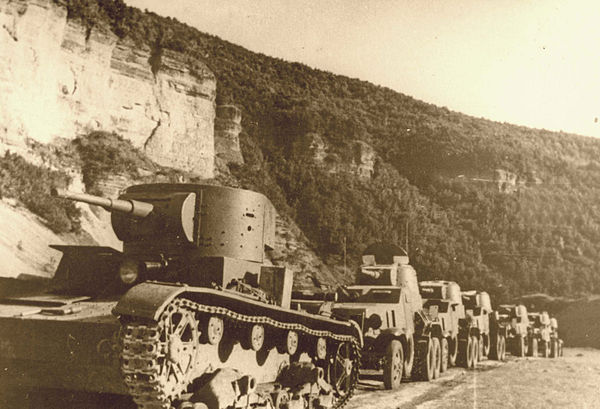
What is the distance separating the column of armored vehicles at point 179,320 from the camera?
6.38 m

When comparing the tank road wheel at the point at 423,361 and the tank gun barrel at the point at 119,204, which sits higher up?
the tank gun barrel at the point at 119,204

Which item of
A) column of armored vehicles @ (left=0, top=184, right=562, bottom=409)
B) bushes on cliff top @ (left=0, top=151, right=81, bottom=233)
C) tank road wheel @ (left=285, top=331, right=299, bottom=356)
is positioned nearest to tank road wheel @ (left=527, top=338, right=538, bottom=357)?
column of armored vehicles @ (left=0, top=184, right=562, bottom=409)

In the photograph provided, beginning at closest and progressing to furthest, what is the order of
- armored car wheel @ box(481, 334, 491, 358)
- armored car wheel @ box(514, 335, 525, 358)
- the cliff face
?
armored car wheel @ box(481, 334, 491, 358) → armored car wheel @ box(514, 335, 525, 358) → the cliff face

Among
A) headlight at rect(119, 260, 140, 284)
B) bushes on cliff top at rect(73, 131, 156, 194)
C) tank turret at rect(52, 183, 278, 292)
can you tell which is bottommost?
headlight at rect(119, 260, 140, 284)

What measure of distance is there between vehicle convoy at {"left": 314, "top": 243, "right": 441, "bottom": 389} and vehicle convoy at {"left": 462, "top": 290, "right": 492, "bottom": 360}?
12.5 ft

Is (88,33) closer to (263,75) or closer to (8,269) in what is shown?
(8,269)

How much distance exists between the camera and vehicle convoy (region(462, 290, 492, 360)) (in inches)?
768

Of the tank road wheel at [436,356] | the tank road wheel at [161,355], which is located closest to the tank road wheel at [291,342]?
the tank road wheel at [161,355]

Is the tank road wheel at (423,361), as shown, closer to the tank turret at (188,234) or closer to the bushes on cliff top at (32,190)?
the tank turret at (188,234)

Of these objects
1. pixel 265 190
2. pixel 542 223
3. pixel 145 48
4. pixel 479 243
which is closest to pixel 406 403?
pixel 145 48

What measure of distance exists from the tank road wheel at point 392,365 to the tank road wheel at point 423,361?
1669 mm

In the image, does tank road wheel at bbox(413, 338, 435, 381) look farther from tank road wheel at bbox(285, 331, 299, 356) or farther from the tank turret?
the tank turret

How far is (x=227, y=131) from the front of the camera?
42.9 metres

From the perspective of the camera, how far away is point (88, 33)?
109 feet
